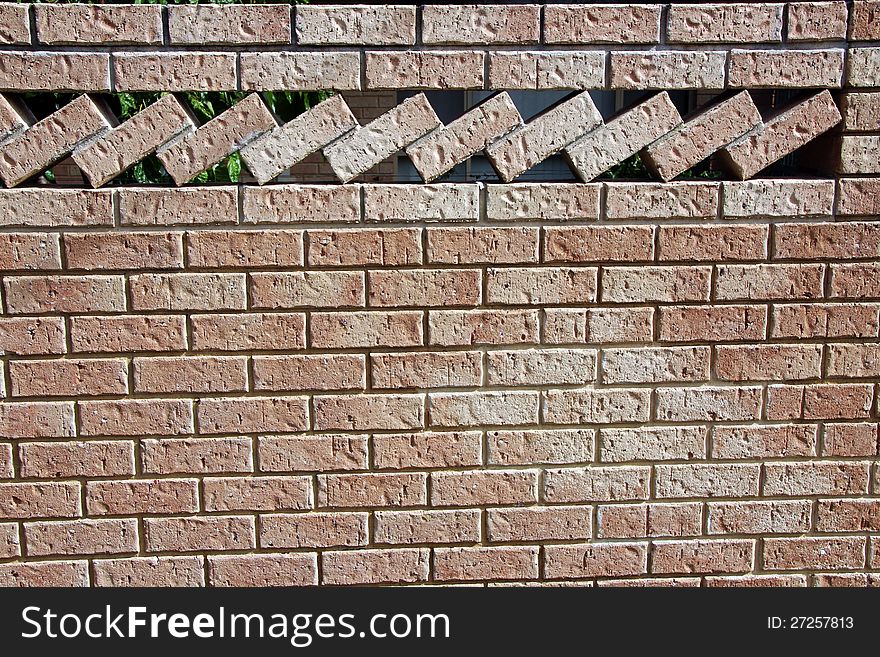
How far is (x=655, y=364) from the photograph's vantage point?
2.44 metres

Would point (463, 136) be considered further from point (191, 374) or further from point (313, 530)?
point (313, 530)

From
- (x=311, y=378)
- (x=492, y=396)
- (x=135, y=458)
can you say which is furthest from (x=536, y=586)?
(x=135, y=458)

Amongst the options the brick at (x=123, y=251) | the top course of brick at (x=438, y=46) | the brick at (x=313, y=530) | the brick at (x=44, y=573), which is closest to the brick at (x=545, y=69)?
the top course of brick at (x=438, y=46)

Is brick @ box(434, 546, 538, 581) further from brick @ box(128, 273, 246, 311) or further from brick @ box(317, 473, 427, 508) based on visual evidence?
brick @ box(128, 273, 246, 311)

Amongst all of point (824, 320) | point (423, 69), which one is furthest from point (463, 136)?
point (824, 320)

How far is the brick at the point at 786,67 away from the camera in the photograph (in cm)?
229

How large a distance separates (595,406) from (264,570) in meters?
1.18

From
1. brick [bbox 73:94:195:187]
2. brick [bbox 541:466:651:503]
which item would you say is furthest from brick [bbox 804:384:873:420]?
brick [bbox 73:94:195:187]

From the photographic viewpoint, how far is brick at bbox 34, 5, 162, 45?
85.0 inches

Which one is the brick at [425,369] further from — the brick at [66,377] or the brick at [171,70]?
the brick at [171,70]

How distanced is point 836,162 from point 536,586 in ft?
5.32

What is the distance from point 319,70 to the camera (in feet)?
7.30

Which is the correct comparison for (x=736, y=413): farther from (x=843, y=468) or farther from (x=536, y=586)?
(x=536, y=586)

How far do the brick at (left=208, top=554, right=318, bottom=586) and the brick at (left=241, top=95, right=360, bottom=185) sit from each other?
1.18 m
